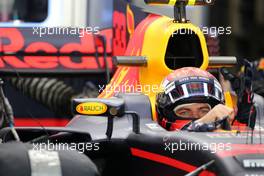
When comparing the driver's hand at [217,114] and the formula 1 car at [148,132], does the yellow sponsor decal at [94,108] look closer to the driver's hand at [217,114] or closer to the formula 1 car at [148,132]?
the formula 1 car at [148,132]

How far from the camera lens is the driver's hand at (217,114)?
464 centimetres

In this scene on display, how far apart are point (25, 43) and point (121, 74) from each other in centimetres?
244

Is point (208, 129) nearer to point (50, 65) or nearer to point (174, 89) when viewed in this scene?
point (174, 89)

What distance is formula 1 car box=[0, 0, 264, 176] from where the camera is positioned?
4219mm

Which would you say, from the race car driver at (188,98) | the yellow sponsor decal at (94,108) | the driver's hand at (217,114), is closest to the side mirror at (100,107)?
the yellow sponsor decal at (94,108)

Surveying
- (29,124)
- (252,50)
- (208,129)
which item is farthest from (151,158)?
(252,50)

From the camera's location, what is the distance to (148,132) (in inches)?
184

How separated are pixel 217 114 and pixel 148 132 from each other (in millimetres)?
324

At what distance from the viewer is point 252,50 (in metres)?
12.7

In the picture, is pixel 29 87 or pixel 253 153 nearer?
pixel 253 153

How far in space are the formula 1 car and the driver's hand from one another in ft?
0.28

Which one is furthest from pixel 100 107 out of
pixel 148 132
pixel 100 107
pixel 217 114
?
pixel 217 114

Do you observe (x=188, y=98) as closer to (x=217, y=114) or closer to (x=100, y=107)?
(x=217, y=114)

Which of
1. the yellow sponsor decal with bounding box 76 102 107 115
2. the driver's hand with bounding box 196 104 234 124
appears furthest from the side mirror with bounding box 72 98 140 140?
the driver's hand with bounding box 196 104 234 124
